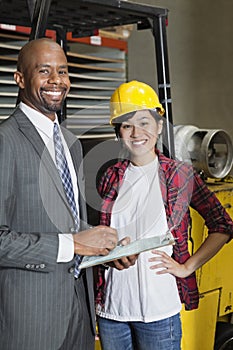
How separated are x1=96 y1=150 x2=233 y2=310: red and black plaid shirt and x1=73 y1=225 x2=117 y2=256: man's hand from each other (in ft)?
1.23

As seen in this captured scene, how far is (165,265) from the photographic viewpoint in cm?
218

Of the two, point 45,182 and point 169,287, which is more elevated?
point 45,182

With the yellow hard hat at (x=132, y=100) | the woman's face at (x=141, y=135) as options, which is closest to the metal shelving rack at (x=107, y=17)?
the yellow hard hat at (x=132, y=100)

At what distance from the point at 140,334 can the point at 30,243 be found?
0.63 metres

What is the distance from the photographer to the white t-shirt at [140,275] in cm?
211

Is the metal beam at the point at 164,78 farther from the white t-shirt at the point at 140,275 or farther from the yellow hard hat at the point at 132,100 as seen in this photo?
the white t-shirt at the point at 140,275

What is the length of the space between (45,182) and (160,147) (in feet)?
3.03

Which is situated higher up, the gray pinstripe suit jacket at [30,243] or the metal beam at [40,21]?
the metal beam at [40,21]

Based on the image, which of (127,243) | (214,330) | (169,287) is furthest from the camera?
(214,330)

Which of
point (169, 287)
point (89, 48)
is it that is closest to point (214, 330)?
point (169, 287)

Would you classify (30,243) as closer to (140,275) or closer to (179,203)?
(140,275)

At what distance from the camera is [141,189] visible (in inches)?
86.4

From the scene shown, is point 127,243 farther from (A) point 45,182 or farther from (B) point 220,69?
(B) point 220,69

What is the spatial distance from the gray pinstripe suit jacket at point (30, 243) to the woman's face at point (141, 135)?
42 cm
